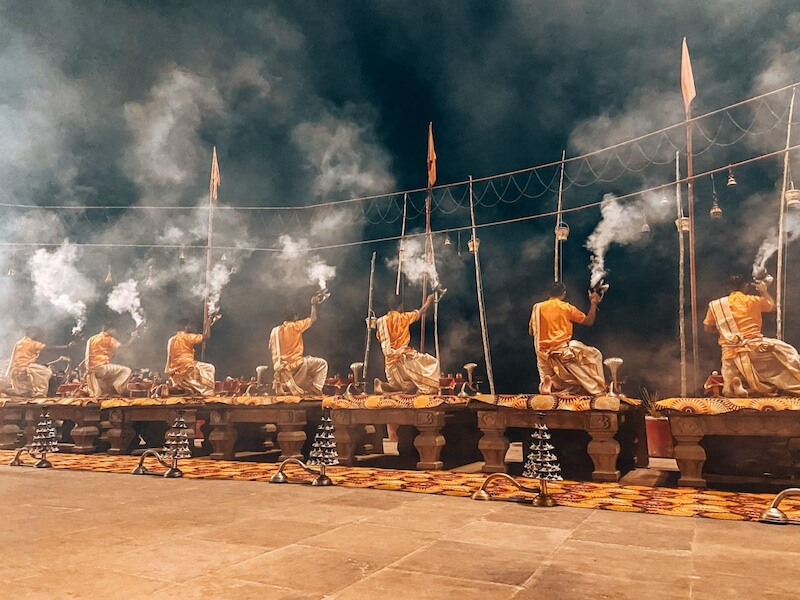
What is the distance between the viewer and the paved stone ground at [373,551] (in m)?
2.72

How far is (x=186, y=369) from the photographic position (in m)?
10.7

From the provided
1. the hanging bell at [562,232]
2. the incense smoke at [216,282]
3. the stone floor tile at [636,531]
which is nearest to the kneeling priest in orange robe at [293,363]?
the hanging bell at [562,232]

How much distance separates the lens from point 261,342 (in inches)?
680

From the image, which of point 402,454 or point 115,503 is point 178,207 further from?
point 115,503

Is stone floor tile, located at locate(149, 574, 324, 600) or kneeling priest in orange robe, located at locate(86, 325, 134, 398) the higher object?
kneeling priest in orange robe, located at locate(86, 325, 134, 398)

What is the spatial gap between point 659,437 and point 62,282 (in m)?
18.8

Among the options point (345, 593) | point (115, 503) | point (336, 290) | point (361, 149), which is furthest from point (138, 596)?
point (361, 149)

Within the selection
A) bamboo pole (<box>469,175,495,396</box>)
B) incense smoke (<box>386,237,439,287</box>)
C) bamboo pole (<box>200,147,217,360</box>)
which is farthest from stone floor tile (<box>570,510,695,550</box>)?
bamboo pole (<box>200,147,217,360</box>)

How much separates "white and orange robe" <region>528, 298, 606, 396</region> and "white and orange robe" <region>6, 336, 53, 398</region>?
1034 centimetres

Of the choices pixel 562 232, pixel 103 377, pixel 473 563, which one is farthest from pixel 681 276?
pixel 103 377

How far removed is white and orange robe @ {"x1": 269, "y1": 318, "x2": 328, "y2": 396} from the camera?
9977 mm

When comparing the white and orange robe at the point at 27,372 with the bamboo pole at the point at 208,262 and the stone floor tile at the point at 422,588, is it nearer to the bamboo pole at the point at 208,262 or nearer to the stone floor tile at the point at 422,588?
the bamboo pole at the point at 208,262

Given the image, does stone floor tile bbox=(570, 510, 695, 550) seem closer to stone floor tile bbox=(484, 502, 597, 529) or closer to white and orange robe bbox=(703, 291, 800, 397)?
stone floor tile bbox=(484, 502, 597, 529)

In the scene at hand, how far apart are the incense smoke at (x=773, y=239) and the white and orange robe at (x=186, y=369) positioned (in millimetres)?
10053
